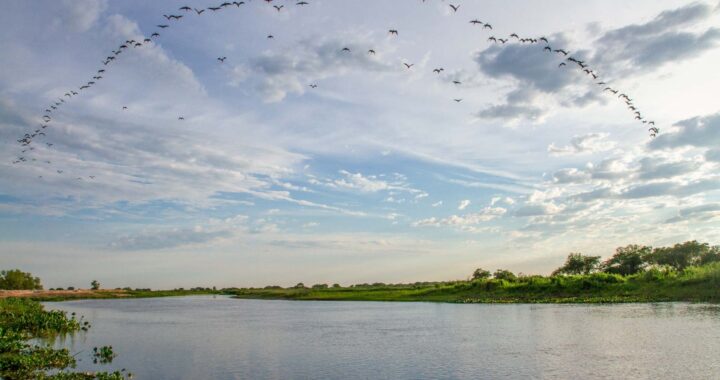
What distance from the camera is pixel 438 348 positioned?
31969 mm

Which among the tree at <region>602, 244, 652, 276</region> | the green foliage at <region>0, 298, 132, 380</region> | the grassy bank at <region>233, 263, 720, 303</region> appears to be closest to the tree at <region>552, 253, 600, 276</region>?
the tree at <region>602, 244, 652, 276</region>

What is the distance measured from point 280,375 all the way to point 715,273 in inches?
2594

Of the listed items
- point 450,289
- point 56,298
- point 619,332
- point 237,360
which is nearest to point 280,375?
point 237,360

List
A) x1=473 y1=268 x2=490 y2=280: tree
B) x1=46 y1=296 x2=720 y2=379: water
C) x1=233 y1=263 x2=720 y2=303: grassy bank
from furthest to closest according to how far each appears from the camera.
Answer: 1. x1=473 y1=268 x2=490 y2=280: tree
2. x1=233 y1=263 x2=720 y2=303: grassy bank
3. x1=46 y1=296 x2=720 y2=379: water

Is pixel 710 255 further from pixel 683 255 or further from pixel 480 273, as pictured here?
pixel 480 273

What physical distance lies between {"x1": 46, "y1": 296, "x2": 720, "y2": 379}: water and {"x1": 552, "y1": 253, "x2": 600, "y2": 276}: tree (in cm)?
10469

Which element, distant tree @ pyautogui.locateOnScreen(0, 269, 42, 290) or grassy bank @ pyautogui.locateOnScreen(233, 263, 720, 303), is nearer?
grassy bank @ pyautogui.locateOnScreen(233, 263, 720, 303)

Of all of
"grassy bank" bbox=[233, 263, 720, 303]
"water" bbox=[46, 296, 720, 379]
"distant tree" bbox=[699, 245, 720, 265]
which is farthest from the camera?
"distant tree" bbox=[699, 245, 720, 265]

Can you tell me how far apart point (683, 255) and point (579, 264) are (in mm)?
30846

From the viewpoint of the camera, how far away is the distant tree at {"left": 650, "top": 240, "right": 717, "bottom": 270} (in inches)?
4820

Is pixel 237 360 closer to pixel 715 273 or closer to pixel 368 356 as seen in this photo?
pixel 368 356

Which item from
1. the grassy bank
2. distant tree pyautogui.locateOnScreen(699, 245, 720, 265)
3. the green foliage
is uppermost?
distant tree pyautogui.locateOnScreen(699, 245, 720, 265)

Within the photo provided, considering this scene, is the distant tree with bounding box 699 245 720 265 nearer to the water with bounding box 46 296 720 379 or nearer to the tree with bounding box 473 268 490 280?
the tree with bounding box 473 268 490 280

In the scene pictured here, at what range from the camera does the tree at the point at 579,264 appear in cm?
14912
